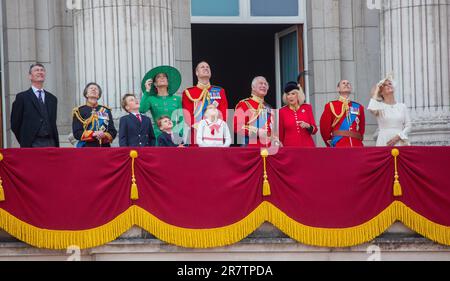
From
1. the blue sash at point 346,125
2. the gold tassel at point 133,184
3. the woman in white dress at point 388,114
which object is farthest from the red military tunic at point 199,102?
the woman in white dress at point 388,114

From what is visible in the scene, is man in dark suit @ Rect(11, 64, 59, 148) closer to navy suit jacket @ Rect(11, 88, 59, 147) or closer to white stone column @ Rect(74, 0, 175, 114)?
navy suit jacket @ Rect(11, 88, 59, 147)

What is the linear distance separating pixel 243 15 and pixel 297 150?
6659mm

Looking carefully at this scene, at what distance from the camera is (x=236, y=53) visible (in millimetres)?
37562

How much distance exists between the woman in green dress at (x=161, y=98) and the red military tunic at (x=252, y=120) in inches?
37.4

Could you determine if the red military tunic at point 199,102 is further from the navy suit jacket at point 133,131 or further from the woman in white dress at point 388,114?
the woman in white dress at point 388,114

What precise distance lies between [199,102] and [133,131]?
143cm

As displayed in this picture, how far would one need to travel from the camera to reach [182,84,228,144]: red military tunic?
90.2ft

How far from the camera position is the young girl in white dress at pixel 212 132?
87.6 ft

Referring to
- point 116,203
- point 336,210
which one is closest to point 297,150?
point 336,210

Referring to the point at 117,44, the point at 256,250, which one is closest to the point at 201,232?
the point at 256,250

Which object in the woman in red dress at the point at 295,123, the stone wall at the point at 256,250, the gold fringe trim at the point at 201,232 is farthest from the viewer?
the woman in red dress at the point at 295,123

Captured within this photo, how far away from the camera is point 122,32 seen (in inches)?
1129

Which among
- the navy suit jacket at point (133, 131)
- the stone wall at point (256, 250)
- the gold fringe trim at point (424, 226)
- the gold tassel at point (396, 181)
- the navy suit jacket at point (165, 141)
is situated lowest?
the stone wall at point (256, 250)

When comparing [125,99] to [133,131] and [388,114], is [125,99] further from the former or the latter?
[388,114]
